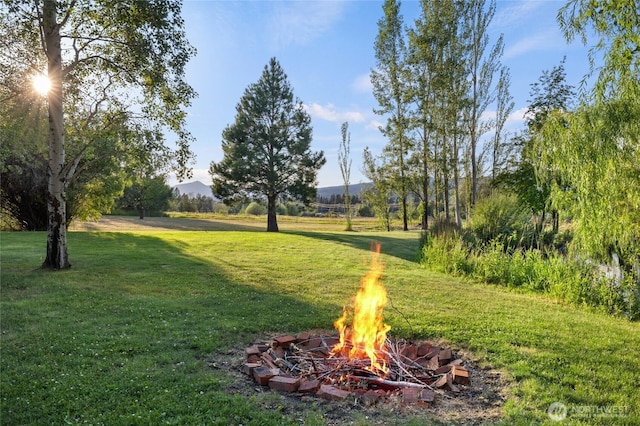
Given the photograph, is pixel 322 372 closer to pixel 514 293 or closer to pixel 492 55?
→ pixel 514 293

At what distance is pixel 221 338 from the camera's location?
3781 millimetres

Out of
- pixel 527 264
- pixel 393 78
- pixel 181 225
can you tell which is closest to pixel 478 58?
pixel 393 78

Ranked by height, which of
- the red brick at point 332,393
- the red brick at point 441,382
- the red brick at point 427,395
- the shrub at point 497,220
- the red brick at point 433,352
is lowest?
the red brick at point 433,352

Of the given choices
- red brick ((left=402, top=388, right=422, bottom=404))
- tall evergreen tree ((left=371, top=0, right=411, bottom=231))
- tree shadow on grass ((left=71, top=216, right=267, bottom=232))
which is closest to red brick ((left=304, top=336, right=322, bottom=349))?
red brick ((left=402, top=388, right=422, bottom=404))

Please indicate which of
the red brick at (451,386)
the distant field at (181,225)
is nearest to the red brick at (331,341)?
the red brick at (451,386)

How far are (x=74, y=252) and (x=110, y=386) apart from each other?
9.05 metres

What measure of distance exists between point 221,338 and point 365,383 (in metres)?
1.69

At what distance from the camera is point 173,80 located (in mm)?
Answer: 7879

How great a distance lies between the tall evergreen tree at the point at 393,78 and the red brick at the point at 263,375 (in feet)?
57.6

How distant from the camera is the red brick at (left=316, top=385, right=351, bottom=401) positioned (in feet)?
8.43

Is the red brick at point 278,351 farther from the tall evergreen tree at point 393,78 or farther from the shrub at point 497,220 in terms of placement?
the tall evergreen tree at point 393,78

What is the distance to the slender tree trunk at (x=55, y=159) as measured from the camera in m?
7.03

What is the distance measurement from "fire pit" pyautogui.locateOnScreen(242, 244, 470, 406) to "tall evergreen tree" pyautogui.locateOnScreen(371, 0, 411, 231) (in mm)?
16730

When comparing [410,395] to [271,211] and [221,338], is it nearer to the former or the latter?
[221,338]
